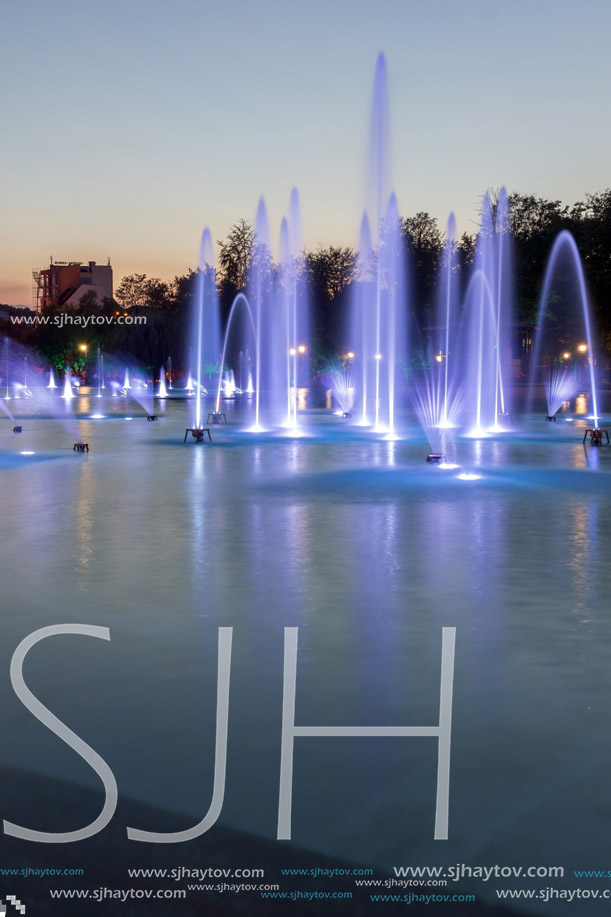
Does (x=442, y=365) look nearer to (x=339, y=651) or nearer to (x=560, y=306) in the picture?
(x=560, y=306)

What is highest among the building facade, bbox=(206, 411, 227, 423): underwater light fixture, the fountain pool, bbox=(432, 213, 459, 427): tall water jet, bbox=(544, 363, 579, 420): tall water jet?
the building facade

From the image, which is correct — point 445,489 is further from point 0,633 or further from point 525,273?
point 525,273

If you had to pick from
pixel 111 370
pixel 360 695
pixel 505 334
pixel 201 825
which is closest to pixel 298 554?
pixel 360 695

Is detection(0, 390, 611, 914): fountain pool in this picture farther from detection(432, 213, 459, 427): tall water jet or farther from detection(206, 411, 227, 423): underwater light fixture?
detection(432, 213, 459, 427): tall water jet

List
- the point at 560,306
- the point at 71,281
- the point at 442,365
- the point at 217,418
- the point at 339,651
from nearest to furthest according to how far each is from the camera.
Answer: the point at 339,651, the point at 217,418, the point at 560,306, the point at 442,365, the point at 71,281

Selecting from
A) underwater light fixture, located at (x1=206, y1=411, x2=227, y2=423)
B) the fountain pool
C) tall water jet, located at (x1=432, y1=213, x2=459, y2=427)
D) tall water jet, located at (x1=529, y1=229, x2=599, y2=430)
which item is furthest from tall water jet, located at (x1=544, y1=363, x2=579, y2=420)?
the fountain pool

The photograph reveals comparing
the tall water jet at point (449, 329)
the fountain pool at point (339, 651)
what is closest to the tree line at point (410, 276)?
the tall water jet at point (449, 329)

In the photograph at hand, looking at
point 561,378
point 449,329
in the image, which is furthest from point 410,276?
point 561,378

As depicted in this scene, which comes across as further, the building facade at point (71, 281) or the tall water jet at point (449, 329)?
the building facade at point (71, 281)

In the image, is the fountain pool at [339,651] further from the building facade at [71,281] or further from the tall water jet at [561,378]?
the building facade at [71,281]

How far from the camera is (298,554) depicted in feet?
33.5

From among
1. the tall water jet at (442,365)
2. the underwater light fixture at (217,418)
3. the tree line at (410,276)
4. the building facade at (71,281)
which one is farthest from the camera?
the building facade at (71,281)

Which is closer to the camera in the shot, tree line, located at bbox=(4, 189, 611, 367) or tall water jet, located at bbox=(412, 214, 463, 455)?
tall water jet, located at bbox=(412, 214, 463, 455)

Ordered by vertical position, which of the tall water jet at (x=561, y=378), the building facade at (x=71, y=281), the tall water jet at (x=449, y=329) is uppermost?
the building facade at (x=71, y=281)
